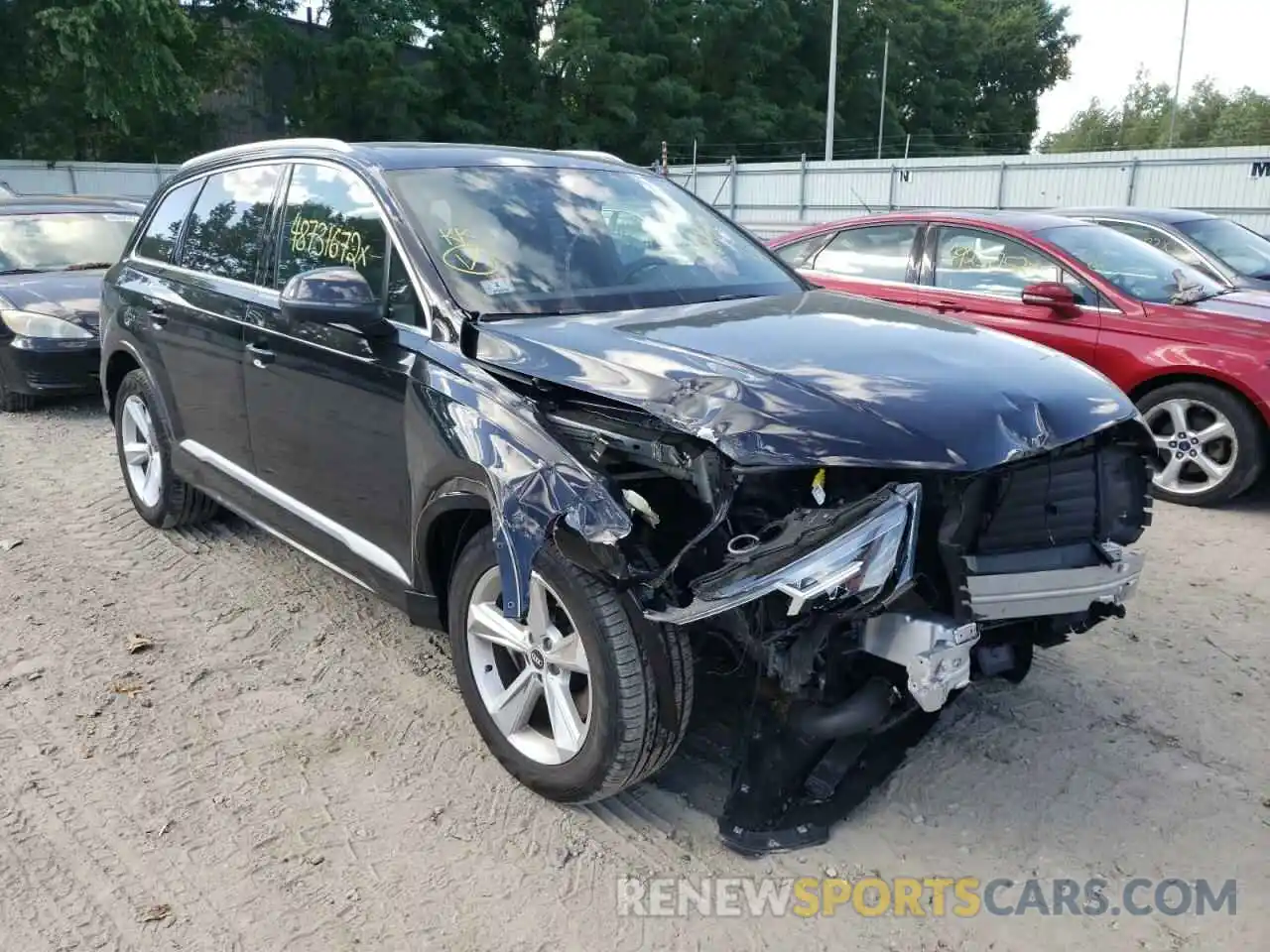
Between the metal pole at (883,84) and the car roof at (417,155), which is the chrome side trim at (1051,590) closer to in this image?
the car roof at (417,155)

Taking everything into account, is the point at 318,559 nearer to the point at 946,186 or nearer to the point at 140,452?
the point at 140,452

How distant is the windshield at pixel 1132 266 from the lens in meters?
6.15

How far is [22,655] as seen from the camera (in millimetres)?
3906

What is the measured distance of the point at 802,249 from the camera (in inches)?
304

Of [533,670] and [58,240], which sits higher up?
[58,240]

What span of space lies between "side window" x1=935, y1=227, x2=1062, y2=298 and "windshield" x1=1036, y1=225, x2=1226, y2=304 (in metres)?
0.18

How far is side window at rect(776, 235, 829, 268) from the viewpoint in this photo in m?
7.63

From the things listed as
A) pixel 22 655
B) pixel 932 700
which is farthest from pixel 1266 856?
pixel 22 655

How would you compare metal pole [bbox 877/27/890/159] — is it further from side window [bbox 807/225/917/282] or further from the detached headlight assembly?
the detached headlight assembly

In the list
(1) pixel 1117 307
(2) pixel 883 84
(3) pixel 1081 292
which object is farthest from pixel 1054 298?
(2) pixel 883 84

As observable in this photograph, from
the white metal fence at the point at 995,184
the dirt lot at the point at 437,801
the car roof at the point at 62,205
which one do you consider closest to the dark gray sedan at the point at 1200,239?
the dirt lot at the point at 437,801

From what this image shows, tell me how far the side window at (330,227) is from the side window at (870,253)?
4.42m

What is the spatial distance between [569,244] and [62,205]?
762 cm

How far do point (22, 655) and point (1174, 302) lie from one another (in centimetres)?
620
